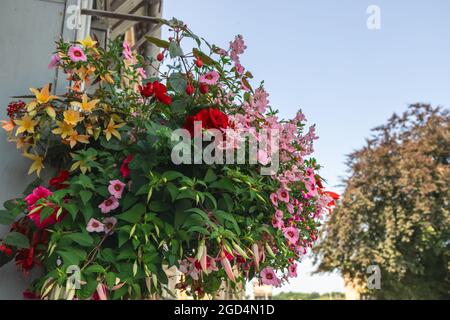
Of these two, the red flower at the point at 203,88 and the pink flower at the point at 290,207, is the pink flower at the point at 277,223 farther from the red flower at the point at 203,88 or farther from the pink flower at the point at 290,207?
the red flower at the point at 203,88

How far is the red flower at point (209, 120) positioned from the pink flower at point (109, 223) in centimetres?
26

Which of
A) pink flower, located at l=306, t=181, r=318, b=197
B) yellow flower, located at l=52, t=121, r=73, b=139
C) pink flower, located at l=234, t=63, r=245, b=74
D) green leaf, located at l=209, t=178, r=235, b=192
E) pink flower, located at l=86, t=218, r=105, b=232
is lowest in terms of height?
pink flower, located at l=86, t=218, r=105, b=232

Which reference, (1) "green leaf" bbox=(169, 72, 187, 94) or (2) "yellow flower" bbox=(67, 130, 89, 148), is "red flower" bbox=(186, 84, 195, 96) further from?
(2) "yellow flower" bbox=(67, 130, 89, 148)

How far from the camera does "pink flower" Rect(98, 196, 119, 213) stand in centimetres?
101

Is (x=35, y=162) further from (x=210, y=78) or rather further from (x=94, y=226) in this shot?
(x=210, y=78)

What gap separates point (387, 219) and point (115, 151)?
9864 millimetres

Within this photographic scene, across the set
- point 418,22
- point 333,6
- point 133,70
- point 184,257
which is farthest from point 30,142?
point 418,22

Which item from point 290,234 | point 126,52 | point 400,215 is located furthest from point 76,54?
point 400,215

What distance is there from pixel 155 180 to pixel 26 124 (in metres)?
0.39

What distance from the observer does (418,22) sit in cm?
941

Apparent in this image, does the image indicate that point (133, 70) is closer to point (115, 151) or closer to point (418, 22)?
point (115, 151)

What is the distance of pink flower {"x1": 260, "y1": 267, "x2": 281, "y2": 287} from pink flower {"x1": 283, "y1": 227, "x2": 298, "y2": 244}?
0.09m

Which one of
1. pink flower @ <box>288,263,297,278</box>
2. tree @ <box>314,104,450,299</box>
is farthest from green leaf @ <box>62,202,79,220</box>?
tree @ <box>314,104,450,299</box>

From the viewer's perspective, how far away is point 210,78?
1.17m
